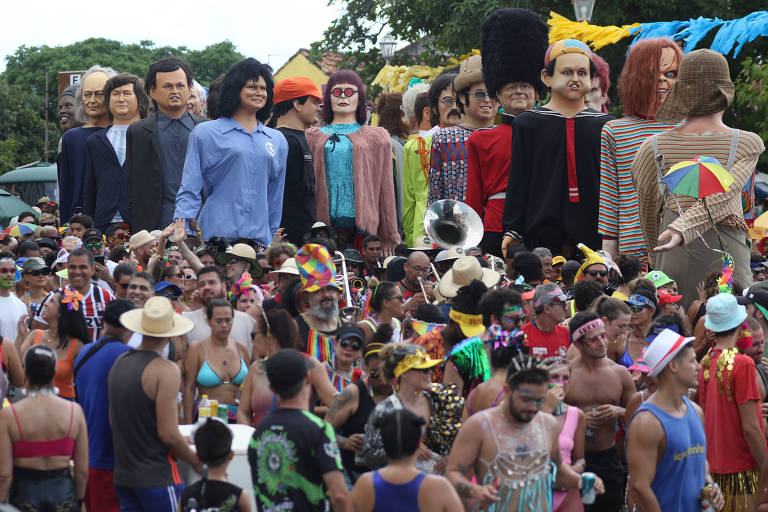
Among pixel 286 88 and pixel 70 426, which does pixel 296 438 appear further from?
pixel 286 88

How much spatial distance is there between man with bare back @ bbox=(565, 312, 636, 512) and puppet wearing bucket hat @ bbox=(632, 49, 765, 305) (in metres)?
1.99

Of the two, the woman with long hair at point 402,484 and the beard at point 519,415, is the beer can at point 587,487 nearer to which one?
the beard at point 519,415

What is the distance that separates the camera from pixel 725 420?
6918mm

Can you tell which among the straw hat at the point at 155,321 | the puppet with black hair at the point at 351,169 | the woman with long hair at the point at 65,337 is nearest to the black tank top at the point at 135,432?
the straw hat at the point at 155,321

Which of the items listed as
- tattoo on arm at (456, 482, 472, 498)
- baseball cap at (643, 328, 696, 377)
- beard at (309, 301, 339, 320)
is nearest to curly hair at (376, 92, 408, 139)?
beard at (309, 301, 339, 320)

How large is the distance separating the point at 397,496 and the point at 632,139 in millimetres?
5986

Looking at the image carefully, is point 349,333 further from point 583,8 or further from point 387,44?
point 387,44

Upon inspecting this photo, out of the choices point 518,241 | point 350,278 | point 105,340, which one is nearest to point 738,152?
point 518,241

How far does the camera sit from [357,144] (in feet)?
40.2

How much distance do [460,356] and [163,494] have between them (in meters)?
1.75

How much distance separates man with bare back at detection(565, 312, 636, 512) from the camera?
706cm

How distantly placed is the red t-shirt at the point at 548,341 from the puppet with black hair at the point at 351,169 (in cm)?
453

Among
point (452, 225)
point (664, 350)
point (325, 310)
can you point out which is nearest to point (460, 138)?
point (452, 225)

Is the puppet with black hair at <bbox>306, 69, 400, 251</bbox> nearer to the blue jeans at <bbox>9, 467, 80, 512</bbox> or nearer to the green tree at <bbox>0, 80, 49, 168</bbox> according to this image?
the blue jeans at <bbox>9, 467, 80, 512</bbox>
